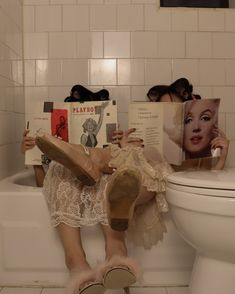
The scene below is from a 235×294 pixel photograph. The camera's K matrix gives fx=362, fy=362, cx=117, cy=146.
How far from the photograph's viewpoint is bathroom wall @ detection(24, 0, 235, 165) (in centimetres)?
169

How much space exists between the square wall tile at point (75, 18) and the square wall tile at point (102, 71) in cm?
17

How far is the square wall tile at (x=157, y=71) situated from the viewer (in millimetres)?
1704

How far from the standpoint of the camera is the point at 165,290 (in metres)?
1.12

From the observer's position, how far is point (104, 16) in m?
1.69

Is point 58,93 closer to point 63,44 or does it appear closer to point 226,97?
point 63,44

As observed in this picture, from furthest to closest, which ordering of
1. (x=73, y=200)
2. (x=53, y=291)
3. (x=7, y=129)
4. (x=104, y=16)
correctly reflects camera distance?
1. (x=104, y=16)
2. (x=7, y=129)
3. (x=53, y=291)
4. (x=73, y=200)

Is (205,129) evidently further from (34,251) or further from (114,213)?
(34,251)

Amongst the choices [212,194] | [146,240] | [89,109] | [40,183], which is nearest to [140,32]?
[89,109]

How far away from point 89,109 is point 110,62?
0.49 metres

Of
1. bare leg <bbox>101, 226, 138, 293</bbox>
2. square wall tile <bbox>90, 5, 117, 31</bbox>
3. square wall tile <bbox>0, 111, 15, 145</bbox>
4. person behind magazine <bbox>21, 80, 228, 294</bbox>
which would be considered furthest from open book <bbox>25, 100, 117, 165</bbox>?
square wall tile <bbox>90, 5, 117, 31</bbox>

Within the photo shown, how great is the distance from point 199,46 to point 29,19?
2.65 feet

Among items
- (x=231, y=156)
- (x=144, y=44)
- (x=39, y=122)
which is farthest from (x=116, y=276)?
(x=144, y=44)

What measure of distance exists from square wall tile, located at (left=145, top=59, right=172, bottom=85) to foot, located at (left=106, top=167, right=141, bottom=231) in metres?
0.98

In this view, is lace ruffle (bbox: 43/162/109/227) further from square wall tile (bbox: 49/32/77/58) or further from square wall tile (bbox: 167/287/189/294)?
square wall tile (bbox: 49/32/77/58)
